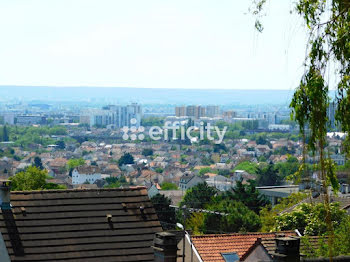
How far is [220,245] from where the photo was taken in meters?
19.0

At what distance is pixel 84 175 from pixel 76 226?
120 metres

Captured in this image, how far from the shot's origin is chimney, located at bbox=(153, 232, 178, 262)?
29.8 ft

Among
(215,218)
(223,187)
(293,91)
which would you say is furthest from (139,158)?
(293,91)

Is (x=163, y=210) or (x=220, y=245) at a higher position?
(x=220, y=245)

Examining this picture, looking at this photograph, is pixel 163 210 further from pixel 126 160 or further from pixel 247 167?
pixel 126 160

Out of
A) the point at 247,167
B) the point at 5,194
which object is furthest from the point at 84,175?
the point at 5,194

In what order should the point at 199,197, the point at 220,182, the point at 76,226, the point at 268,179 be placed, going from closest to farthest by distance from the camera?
the point at 76,226 → the point at 199,197 → the point at 268,179 → the point at 220,182

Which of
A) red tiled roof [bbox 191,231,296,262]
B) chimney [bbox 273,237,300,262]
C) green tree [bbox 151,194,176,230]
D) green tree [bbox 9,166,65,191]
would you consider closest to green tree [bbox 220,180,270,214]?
green tree [bbox 151,194,176,230]

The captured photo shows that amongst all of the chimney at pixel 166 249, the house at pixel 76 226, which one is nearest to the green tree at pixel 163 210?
the house at pixel 76 226

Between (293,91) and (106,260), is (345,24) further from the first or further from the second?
(106,260)

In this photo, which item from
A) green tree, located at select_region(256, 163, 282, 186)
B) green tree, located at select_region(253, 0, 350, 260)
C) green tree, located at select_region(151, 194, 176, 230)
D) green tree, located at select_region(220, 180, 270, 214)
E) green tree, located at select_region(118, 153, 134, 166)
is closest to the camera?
green tree, located at select_region(253, 0, 350, 260)

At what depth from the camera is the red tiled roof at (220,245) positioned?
730 inches

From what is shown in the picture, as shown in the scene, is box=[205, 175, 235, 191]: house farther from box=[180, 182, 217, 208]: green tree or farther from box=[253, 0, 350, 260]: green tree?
box=[253, 0, 350, 260]: green tree

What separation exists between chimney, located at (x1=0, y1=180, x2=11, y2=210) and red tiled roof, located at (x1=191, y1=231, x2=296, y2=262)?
702 cm
